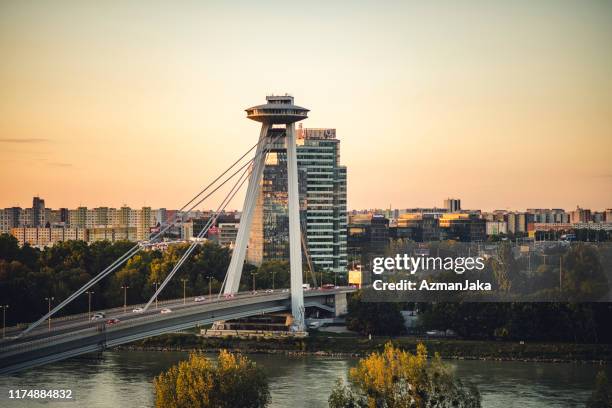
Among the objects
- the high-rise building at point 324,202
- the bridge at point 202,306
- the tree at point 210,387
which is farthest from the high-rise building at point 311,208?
the tree at point 210,387

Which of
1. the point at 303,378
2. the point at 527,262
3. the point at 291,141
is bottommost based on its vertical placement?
the point at 303,378

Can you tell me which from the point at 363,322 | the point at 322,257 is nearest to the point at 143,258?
the point at 322,257

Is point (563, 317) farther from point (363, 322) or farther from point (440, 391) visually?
point (440, 391)

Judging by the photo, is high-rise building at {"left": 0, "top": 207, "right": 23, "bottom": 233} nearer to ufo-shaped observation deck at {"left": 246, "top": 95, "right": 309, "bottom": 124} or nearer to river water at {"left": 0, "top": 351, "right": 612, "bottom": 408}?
ufo-shaped observation deck at {"left": 246, "top": 95, "right": 309, "bottom": 124}

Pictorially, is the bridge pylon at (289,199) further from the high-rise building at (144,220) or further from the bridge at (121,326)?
the high-rise building at (144,220)

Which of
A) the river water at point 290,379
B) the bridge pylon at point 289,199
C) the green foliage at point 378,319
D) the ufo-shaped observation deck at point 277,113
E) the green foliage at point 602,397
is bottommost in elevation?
the river water at point 290,379

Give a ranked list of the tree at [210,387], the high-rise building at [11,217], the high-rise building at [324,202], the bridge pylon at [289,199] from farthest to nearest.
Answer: the high-rise building at [11,217], the high-rise building at [324,202], the bridge pylon at [289,199], the tree at [210,387]
